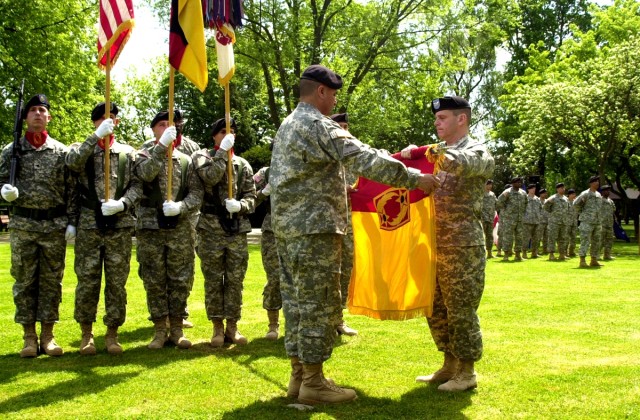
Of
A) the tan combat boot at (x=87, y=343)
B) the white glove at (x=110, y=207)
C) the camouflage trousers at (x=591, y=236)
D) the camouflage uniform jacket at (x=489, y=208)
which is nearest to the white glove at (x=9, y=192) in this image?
the white glove at (x=110, y=207)

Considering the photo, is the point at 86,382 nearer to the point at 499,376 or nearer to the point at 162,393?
the point at 162,393

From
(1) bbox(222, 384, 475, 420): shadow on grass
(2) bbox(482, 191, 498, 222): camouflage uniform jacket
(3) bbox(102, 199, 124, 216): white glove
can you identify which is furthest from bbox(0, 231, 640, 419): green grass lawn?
(2) bbox(482, 191, 498, 222): camouflage uniform jacket

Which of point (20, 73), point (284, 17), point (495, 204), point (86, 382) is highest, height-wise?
point (284, 17)

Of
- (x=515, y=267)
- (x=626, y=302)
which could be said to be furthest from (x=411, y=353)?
(x=515, y=267)

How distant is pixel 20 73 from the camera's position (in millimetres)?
26422

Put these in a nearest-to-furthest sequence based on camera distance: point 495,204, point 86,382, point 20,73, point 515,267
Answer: point 86,382
point 515,267
point 495,204
point 20,73

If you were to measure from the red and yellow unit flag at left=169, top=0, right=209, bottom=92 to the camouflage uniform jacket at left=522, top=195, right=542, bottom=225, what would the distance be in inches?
620

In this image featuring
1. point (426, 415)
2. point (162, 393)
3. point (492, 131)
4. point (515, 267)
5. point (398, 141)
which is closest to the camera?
point (426, 415)

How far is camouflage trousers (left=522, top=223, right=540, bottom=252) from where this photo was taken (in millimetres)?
20406

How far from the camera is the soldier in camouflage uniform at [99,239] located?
672 cm

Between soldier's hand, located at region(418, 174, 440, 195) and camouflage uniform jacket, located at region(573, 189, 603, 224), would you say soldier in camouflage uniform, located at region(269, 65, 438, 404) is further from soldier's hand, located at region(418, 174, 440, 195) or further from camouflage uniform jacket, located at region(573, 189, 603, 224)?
camouflage uniform jacket, located at region(573, 189, 603, 224)

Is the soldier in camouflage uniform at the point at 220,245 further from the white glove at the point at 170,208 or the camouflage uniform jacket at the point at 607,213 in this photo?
the camouflage uniform jacket at the point at 607,213

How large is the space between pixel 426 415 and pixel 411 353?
6.48 ft

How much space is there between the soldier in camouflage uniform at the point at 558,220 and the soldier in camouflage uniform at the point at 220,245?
14.8 meters
